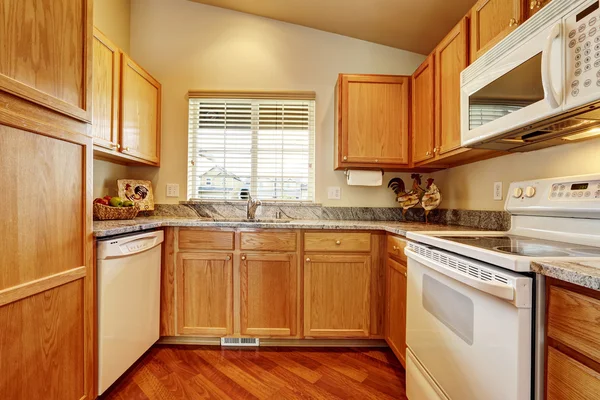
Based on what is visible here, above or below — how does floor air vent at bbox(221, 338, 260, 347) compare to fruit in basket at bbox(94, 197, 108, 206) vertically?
below

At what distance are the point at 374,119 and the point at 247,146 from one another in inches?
44.8

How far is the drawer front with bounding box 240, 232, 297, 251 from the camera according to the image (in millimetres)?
1948

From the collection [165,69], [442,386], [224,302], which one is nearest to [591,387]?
[442,386]

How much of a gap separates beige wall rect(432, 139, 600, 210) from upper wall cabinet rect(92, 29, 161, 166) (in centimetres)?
248

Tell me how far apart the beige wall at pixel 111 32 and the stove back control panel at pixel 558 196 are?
2723 millimetres

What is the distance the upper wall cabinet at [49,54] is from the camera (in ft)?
3.05

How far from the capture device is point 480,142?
4.34ft

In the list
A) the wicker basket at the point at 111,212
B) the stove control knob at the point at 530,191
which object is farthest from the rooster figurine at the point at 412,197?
the wicker basket at the point at 111,212

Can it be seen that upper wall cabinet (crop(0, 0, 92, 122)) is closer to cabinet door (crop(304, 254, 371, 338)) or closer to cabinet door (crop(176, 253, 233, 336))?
cabinet door (crop(176, 253, 233, 336))

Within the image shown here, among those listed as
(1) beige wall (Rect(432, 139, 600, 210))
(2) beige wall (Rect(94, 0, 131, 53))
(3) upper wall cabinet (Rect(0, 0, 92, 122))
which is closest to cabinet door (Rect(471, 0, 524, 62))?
(1) beige wall (Rect(432, 139, 600, 210))

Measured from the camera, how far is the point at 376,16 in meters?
2.14

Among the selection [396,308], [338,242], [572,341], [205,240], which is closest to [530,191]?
[572,341]

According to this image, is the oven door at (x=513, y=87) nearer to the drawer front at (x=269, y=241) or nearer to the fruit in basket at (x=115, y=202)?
the drawer front at (x=269, y=241)

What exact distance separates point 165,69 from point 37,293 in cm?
216
